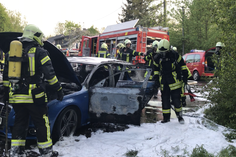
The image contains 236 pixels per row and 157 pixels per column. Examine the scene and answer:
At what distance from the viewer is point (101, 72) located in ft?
17.5

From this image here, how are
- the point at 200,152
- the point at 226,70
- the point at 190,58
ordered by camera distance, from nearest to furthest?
1. the point at 200,152
2. the point at 226,70
3. the point at 190,58

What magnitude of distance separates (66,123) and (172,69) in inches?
94.2

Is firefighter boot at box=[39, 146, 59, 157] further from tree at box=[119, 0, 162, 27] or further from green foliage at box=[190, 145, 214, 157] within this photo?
tree at box=[119, 0, 162, 27]

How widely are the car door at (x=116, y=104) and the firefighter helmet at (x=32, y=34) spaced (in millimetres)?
1608

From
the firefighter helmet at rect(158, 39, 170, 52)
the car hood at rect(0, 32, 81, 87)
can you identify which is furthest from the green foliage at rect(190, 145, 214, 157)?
the car hood at rect(0, 32, 81, 87)

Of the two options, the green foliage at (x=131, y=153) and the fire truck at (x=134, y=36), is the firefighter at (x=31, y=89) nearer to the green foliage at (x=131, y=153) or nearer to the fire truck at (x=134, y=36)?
the green foliage at (x=131, y=153)

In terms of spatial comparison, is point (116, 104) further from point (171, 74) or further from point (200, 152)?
point (200, 152)

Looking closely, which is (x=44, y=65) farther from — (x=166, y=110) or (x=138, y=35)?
(x=138, y=35)

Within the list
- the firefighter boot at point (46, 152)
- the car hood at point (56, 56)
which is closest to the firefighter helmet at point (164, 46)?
the car hood at point (56, 56)

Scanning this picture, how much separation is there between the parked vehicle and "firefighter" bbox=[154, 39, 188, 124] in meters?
8.70

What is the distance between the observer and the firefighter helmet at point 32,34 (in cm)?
301

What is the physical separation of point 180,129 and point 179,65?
4.49 ft

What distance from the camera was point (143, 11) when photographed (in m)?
34.5

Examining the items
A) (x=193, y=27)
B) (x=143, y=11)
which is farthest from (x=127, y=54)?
(x=143, y=11)
